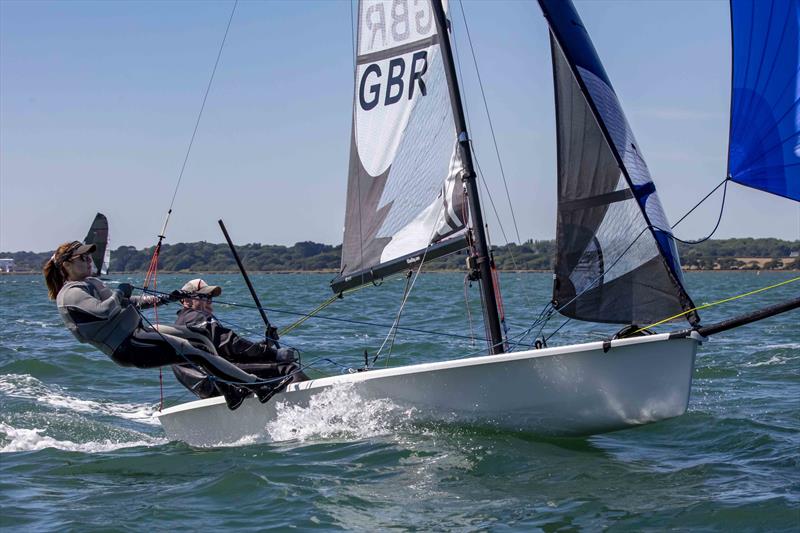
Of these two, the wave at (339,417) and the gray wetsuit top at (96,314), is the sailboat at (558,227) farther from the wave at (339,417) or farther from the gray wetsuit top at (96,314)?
the gray wetsuit top at (96,314)

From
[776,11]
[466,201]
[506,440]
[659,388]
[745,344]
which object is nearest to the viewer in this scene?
[776,11]

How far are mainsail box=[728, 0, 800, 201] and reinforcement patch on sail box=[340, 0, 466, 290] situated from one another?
211 cm

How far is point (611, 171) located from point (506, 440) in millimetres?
1862

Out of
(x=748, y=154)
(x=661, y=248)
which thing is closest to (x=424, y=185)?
(x=661, y=248)

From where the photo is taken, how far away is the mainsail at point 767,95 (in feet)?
18.0

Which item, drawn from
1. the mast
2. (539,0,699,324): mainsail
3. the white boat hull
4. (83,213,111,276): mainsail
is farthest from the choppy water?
(83,213,111,276): mainsail

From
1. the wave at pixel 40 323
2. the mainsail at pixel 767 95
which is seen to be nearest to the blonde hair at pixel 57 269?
the mainsail at pixel 767 95

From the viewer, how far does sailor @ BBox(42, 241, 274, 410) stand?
6254 mm

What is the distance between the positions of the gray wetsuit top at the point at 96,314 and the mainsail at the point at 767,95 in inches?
148

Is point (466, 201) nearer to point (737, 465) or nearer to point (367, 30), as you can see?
point (367, 30)

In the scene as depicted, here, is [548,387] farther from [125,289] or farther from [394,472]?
[125,289]

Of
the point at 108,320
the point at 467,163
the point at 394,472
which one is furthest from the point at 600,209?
the point at 108,320

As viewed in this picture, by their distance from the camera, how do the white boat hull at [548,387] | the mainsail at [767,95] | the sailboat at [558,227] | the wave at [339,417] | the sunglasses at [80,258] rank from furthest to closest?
the wave at [339,417]
the sunglasses at [80,258]
the white boat hull at [548,387]
the sailboat at [558,227]
the mainsail at [767,95]

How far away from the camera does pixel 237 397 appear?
22.9 feet
